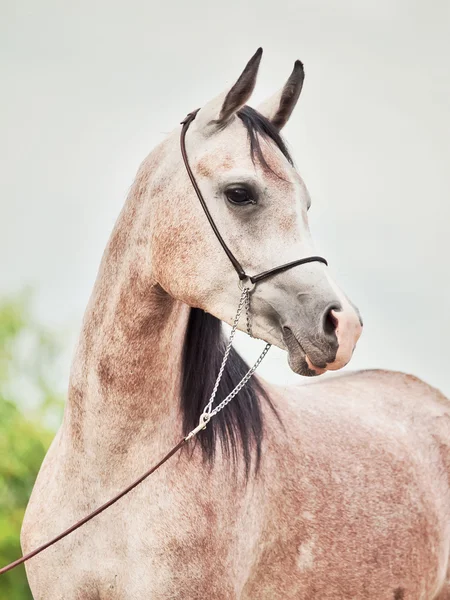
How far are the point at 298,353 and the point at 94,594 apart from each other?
1243 millimetres

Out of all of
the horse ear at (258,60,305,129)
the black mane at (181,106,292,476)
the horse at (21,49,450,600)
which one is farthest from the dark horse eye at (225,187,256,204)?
the black mane at (181,106,292,476)

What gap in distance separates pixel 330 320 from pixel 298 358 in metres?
0.18

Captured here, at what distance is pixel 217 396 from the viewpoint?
3211mm

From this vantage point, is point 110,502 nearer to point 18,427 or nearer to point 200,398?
point 200,398

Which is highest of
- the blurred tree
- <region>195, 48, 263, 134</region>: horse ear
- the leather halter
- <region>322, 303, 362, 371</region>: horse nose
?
<region>195, 48, 263, 134</region>: horse ear

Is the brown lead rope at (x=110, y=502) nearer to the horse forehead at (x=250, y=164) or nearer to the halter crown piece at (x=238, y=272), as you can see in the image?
the halter crown piece at (x=238, y=272)

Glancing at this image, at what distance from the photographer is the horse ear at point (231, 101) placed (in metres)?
2.74

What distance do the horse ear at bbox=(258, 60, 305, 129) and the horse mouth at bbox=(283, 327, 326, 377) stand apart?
0.92 meters

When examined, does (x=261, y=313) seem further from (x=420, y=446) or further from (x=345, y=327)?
(x=420, y=446)

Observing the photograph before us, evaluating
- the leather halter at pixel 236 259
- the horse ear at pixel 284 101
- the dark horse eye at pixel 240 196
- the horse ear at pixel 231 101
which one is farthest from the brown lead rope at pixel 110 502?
the horse ear at pixel 284 101

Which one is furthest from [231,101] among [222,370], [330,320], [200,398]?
[200,398]

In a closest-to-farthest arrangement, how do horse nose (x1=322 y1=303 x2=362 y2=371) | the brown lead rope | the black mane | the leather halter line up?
horse nose (x1=322 y1=303 x2=362 y2=371) < the leather halter < the brown lead rope < the black mane

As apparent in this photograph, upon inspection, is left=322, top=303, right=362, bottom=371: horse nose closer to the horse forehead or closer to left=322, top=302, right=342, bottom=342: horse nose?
left=322, top=302, right=342, bottom=342: horse nose

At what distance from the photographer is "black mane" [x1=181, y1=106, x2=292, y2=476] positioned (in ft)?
10.3
